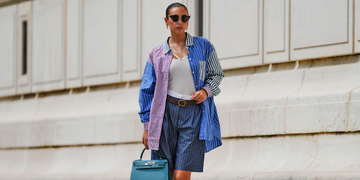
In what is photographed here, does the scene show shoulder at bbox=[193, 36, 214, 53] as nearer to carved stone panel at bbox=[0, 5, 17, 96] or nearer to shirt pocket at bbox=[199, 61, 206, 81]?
shirt pocket at bbox=[199, 61, 206, 81]

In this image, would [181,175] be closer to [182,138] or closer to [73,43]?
[182,138]

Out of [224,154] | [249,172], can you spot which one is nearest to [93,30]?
[224,154]

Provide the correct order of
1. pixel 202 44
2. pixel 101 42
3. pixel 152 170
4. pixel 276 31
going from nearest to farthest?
pixel 152 170, pixel 202 44, pixel 276 31, pixel 101 42

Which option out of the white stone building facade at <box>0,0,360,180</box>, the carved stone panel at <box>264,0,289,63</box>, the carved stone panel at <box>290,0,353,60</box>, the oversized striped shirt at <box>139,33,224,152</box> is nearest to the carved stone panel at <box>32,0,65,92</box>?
the white stone building facade at <box>0,0,360,180</box>

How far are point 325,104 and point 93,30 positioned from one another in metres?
5.14

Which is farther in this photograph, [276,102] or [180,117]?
[276,102]

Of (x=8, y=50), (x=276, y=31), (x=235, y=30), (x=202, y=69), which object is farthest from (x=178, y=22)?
(x=8, y=50)

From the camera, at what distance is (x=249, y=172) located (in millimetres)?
6805

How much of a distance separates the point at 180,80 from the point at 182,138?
0.48 metres

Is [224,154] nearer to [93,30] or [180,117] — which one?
[180,117]

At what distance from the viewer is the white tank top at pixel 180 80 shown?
15.1 feet

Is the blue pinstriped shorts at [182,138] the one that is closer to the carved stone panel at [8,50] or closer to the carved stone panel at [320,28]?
the carved stone panel at [320,28]

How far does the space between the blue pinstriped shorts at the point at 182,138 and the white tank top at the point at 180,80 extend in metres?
0.12

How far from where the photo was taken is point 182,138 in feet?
15.0
